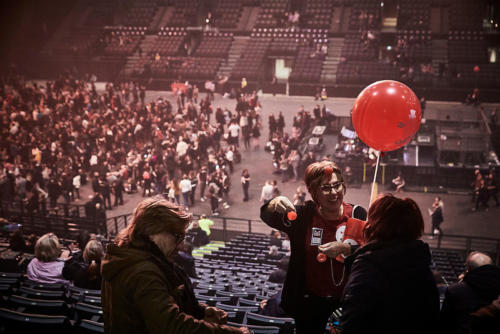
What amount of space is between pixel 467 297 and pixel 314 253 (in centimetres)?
107

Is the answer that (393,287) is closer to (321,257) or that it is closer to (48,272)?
(321,257)

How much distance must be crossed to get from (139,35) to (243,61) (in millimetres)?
9041

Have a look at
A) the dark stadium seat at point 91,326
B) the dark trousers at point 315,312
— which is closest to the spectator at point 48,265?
the dark stadium seat at point 91,326

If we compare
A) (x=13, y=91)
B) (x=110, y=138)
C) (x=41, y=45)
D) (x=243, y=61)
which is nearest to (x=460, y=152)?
(x=110, y=138)

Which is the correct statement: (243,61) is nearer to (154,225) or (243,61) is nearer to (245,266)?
(245,266)

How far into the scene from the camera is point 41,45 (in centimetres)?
3647

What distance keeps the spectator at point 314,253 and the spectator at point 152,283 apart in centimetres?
89

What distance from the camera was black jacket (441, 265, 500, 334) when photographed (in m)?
2.62

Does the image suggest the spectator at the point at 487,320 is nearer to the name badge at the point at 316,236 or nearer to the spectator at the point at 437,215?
the name badge at the point at 316,236

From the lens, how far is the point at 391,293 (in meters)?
2.54

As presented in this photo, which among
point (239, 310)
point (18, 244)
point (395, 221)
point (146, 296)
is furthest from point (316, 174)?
point (18, 244)

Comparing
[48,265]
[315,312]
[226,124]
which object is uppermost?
[226,124]

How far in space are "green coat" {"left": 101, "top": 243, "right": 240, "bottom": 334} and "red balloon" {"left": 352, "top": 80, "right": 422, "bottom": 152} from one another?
287cm

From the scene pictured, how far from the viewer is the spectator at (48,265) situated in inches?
203
